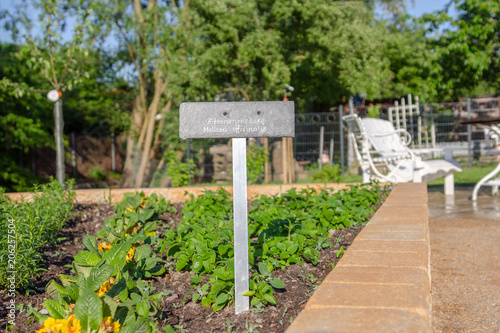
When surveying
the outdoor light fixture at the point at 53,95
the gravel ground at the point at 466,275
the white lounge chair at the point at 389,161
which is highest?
the outdoor light fixture at the point at 53,95

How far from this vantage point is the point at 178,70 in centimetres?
1141

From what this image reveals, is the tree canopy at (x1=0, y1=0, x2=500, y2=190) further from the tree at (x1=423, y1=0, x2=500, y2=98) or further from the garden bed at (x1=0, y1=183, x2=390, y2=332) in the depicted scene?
the garden bed at (x1=0, y1=183, x2=390, y2=332)

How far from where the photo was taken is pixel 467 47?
12.3 metres

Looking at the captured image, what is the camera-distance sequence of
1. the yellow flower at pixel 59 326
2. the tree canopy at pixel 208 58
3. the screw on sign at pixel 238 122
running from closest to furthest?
the yellow flower at pixel 59 326 → the screw on sign at pixel 238 122 → the tree canopy at pixel 208 58

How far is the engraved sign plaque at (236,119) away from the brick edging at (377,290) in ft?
2.07

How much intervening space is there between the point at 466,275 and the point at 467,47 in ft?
34.4

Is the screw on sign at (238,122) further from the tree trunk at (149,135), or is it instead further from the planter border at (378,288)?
the tree trunk at (149,135)

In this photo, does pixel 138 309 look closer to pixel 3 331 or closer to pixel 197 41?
pixel 3 331

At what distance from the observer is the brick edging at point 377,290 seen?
1364mm

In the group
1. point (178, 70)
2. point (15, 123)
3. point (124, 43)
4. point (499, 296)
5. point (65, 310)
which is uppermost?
point (124, 43)

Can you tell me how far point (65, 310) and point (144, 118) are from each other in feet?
40.0

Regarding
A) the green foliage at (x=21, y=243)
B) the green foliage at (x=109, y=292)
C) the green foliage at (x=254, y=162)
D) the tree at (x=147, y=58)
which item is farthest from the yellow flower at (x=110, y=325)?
the tree at (x=147, y=58)

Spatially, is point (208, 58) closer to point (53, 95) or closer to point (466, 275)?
point (53, 95)

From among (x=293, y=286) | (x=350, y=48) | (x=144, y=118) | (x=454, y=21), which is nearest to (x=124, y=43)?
(x=144, y=118)
